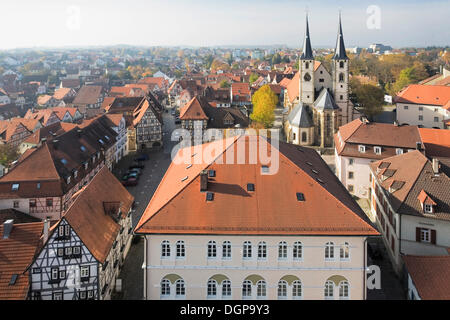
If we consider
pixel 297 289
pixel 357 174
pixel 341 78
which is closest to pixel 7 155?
pixel 357 174

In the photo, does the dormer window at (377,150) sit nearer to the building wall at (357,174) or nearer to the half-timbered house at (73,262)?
the building wall at (357,174)

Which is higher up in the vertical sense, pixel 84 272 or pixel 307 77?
pixel 307 77

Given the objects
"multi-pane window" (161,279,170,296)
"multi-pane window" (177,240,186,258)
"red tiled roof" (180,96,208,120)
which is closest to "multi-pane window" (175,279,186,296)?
"multi-pane window" (161,279,170,296)

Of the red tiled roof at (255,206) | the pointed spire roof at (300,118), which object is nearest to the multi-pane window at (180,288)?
the red tiled roof at (255,206)

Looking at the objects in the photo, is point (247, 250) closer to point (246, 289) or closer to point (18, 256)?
point (246, 289)

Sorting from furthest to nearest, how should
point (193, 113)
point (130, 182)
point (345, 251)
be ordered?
1. point (193, 113)
2. point (130, 182)
3. point (345, 251)

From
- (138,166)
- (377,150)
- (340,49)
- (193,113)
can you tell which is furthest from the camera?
(193,113)
